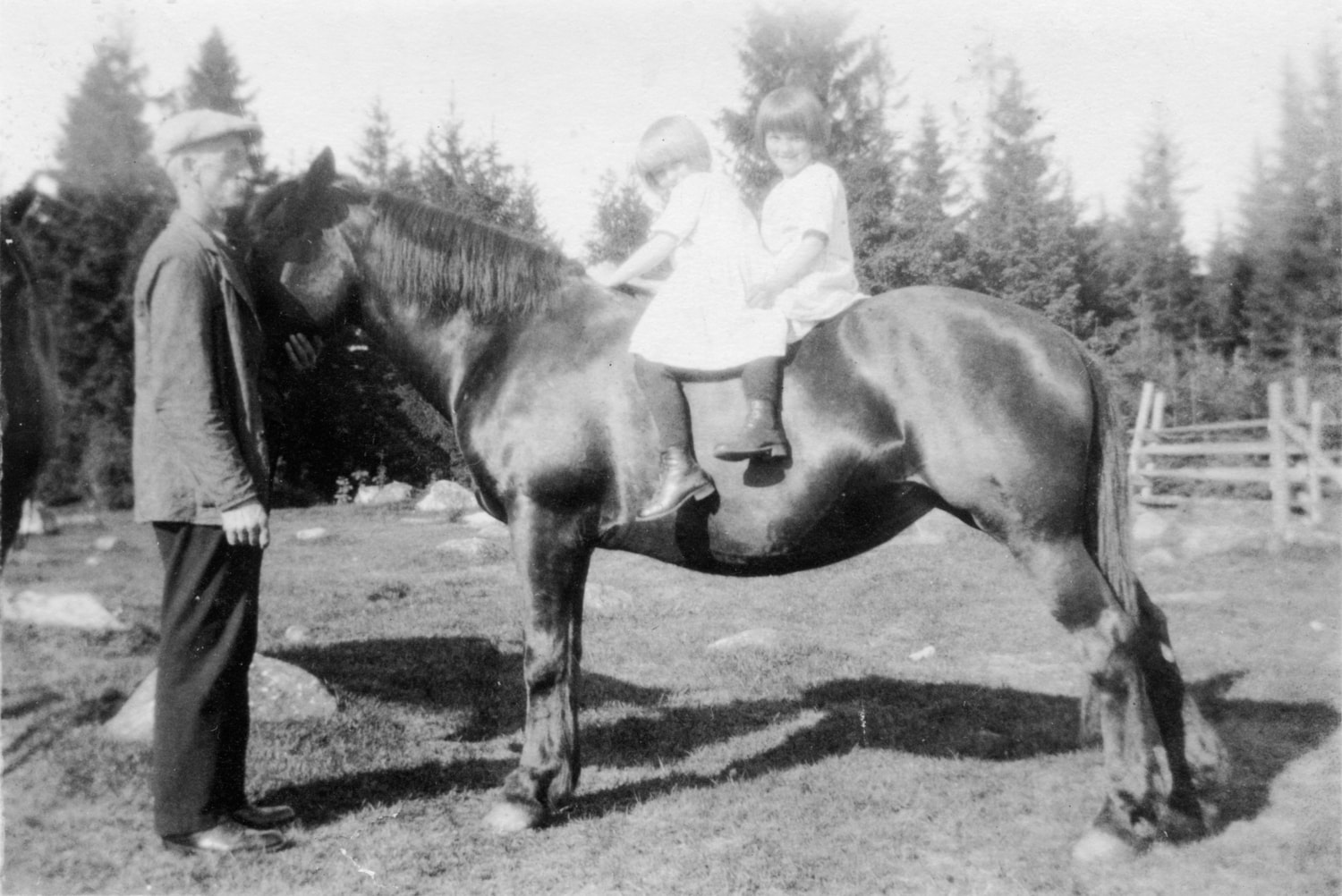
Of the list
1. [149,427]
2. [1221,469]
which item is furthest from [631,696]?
[1221,469]

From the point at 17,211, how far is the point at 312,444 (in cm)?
1700

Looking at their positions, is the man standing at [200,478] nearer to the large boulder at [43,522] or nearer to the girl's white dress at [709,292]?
the girl's white dress at [709,292]

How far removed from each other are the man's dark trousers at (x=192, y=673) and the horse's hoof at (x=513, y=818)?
3.52 ft

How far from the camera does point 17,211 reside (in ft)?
13.2

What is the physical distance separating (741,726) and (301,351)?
10.5 ft

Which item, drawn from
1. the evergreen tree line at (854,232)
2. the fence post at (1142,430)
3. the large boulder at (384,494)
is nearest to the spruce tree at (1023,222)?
the evergreen tree line at (854,232)

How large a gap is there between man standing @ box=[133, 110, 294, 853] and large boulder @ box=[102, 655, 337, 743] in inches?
55.8

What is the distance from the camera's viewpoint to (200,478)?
330cm

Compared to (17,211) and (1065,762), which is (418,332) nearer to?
(17,211)

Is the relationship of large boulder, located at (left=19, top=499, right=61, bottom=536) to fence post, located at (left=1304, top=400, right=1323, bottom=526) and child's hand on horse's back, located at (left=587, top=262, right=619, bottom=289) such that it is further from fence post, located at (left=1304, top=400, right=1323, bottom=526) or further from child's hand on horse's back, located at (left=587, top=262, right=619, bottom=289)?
fence post, located at (left=1304, top=400, right=1323, bottom=526)

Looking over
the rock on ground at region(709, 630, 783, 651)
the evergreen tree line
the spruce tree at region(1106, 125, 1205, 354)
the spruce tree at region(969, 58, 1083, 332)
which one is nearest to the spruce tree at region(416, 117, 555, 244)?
the evergreen tree line

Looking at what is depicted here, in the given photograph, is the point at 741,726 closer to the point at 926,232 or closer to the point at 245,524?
the point at 245,524

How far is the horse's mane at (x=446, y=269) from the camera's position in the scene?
4.16 m

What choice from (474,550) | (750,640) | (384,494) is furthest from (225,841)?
(384,494)
